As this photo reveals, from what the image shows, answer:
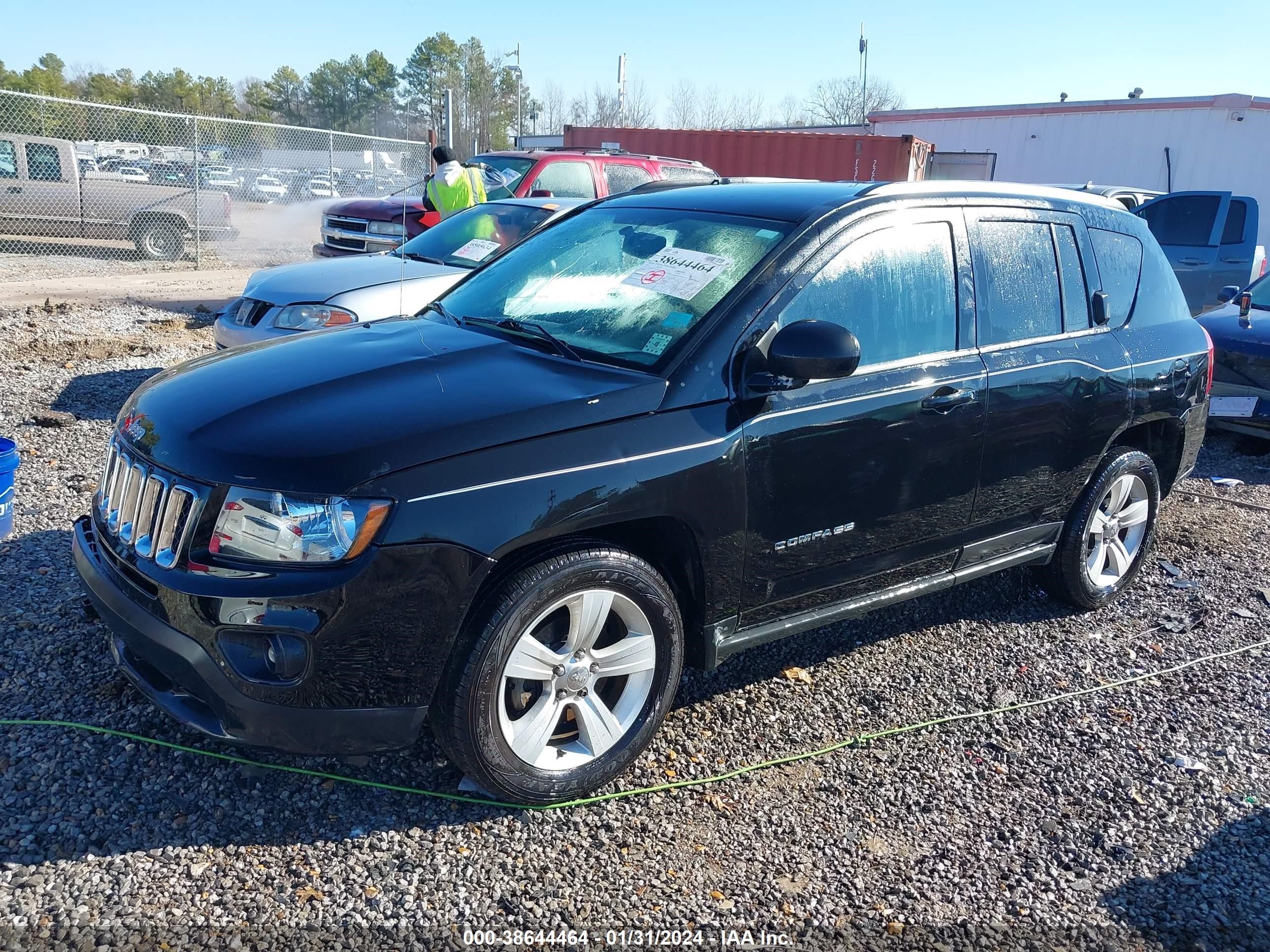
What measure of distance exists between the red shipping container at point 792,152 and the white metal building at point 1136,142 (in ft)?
11.0

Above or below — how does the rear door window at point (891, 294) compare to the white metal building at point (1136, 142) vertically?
below

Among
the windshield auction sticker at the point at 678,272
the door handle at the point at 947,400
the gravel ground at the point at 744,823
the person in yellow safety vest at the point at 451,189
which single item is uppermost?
the person in yellow safety vest at the point at 451,189

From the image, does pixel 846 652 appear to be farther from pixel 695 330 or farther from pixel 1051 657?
pixel 695 330

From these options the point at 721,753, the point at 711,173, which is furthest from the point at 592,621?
the point at 711,173

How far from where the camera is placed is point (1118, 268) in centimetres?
475

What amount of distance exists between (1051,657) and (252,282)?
6024 mm

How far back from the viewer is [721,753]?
139 inches

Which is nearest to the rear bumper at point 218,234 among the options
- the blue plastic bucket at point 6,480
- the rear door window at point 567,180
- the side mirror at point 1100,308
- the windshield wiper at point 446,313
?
the rear door window at point 567,180

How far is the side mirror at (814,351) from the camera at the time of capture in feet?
10.5

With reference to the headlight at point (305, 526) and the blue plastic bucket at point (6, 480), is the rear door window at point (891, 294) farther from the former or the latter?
the blue plastic bucket at point (6, 480)

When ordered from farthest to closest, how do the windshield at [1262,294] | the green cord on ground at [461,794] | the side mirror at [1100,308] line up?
the windshield at [1262,294] < the side mirror at [1100,308] < the green cord on ground at [461,794]

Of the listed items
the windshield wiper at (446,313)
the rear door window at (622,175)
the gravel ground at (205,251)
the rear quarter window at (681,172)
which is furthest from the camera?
the gravel ground at (205,251)

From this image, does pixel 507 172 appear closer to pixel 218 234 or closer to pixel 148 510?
pixel 218 234

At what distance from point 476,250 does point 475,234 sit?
0.38 meters
